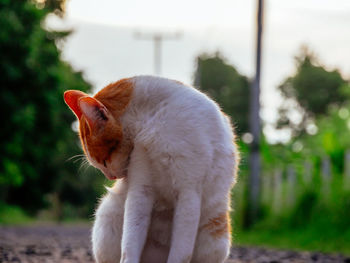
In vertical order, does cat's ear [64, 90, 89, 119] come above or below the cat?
above

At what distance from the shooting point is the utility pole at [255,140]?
16.3 metres

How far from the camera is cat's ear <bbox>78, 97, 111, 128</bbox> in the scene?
374cm

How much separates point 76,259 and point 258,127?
996 cm

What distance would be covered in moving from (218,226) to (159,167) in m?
0.57

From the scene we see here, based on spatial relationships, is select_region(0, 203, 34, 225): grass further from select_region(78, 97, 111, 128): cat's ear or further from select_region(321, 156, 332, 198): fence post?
select_region(78, 97, 111, 128): cat's ear

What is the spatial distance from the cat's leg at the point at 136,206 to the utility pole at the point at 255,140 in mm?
12673

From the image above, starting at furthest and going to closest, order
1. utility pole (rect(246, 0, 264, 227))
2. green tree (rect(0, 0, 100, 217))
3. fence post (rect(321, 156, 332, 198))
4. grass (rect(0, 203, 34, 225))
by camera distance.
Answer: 1. grass (rect(0, 203, 34, 225))
2. green tree (rect(0, 0, 100, 217))
3. utility pole (rect(246, 0, 264, 227))
4. fence post (rect(321, 156, 332, 198))

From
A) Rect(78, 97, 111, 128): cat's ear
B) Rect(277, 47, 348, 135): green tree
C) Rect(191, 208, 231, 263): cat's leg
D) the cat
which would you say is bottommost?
Rect(277, 47, 348, 135): green tree

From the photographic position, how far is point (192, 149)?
11.9ft

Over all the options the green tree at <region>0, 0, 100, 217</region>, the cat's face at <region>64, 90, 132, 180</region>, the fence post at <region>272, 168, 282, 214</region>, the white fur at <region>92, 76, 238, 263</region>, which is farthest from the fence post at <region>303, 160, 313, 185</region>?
the cat's face at <region>64, 90, 132, 180</region>

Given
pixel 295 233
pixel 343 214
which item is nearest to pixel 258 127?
pixel 295 233

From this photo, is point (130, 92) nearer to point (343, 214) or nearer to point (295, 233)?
point (343, 214)

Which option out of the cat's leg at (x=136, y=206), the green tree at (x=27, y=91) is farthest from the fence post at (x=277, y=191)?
the cat's leg at (x=136, y=206)

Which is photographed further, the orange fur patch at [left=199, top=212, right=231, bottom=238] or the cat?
the orange fur patch at [left=199, top=212, right=231, bottom=238]
